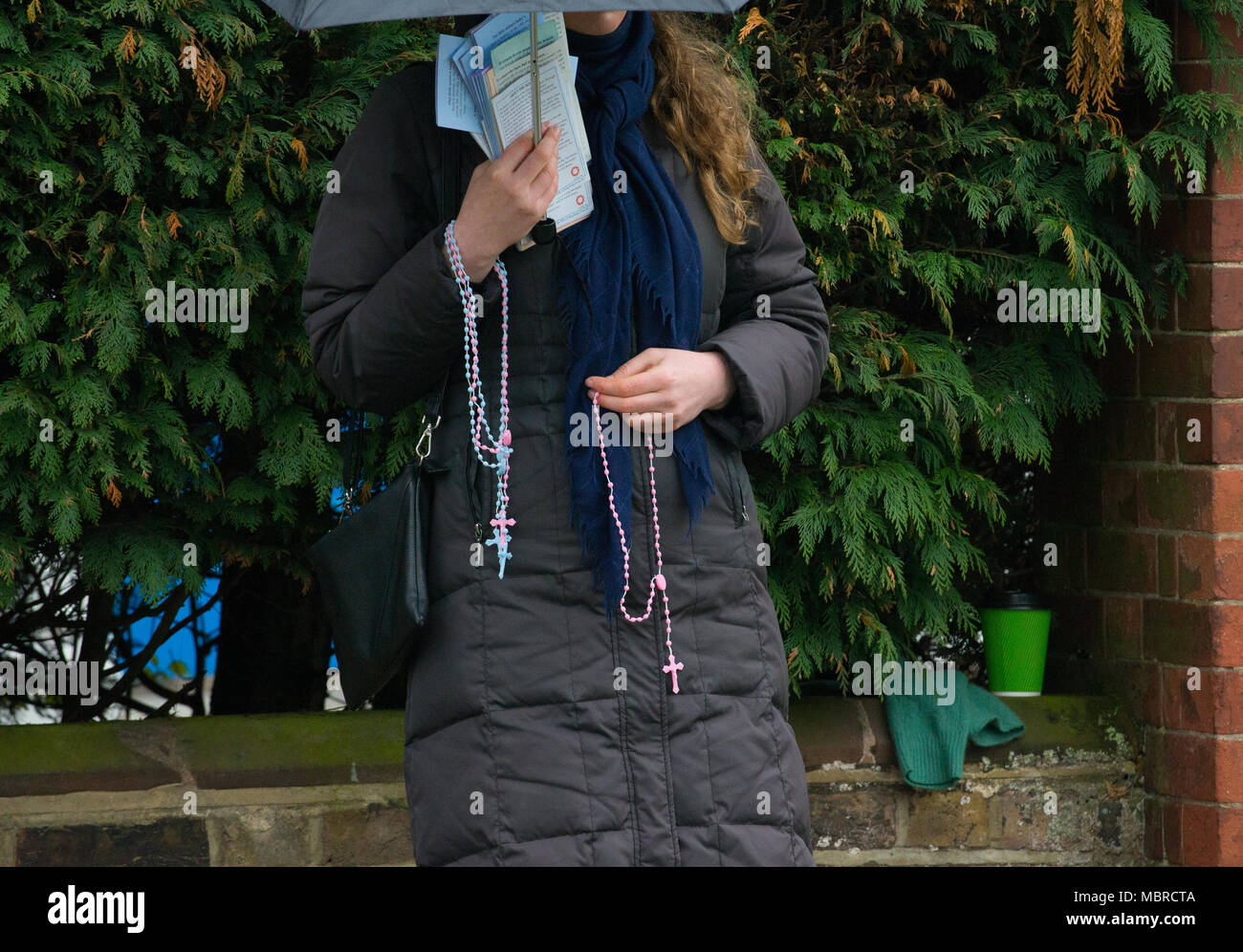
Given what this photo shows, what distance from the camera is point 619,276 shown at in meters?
1.86

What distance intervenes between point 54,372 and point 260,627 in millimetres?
→ 1080

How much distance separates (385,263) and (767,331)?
59cm

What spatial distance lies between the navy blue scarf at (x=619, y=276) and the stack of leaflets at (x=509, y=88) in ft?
0.27

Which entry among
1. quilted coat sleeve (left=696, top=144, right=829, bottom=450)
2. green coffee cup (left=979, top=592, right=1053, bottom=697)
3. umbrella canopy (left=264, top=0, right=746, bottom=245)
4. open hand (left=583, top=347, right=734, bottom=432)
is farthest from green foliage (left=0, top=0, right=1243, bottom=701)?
open hand (left=583, top=347, right=734, bottom=432)

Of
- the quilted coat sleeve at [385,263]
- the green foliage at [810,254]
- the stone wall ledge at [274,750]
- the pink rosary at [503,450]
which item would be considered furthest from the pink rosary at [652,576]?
the stone wall ledge at [274,750]

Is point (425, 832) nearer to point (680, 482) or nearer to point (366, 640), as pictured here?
point (366, 640)

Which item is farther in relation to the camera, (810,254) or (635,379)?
(810,254)

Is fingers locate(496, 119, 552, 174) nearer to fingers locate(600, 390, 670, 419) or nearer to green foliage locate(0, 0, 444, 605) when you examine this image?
fingers locate(600, 390, 670, 419)

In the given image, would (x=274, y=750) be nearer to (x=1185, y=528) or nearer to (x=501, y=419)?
(x=501, y=419)

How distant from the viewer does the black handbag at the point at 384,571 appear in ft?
6.11

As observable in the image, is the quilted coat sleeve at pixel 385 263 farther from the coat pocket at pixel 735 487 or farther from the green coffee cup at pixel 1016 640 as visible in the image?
the green coffee cup at pixel 1016 640

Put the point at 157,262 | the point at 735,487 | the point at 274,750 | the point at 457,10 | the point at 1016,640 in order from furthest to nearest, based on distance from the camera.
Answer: the point at 1016,640 → the point at 274,750 → the point at 157,262 → the point at 735,487 → the point at 457,10

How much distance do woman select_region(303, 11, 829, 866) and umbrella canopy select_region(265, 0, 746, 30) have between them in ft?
0.58

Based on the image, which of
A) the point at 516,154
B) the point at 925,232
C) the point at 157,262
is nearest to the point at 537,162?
the point at 516,154
